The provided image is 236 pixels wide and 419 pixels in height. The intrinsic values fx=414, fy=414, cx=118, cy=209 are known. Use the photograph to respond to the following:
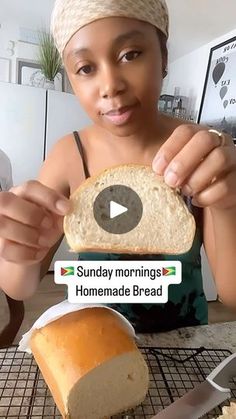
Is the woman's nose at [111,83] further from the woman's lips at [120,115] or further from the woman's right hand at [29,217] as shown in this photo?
the woman's right hand at [29,217]

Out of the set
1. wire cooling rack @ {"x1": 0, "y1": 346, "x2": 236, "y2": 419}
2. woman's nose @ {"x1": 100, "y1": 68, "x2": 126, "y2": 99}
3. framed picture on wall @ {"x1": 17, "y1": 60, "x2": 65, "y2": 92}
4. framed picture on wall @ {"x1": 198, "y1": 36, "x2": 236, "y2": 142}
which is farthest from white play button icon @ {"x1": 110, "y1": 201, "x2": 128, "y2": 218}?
framed picture on wall @ {"x1": 17, "y1": 60, "x2": 65, "y2": 92}

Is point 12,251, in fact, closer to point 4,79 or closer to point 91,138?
point 91,138

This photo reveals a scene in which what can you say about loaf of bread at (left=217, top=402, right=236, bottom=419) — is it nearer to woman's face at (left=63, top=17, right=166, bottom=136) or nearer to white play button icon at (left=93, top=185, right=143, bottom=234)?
white play button icon at (left=93, top=185, right=143, bottom=234)

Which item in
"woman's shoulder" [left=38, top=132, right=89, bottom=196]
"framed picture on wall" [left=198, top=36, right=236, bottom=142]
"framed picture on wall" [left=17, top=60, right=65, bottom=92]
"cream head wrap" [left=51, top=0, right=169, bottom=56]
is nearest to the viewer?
"cream head wrap" [left=51, top=0, right=169, bottom=56]

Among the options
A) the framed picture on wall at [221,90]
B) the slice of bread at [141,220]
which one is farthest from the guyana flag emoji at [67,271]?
the framed picture on wall at [221,90]

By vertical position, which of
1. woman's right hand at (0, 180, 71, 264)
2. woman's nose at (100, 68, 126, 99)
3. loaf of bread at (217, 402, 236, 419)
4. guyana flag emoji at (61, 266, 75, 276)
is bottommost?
loaf of bread at (217, 402, 236, 419)

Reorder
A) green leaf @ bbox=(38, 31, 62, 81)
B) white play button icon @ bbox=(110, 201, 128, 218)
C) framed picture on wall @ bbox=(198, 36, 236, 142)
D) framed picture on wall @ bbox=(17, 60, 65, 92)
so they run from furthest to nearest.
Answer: framed picture on wall @ bbox=(17, 60, 65, 92) < green leaf @ bbox=(38, 31, 62, 81) < framed picture on wall @ bbox=(198, 36, 236, 142) < white play button icon @ bbox=(110, 201, 128, 218)

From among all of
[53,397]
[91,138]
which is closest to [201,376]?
[53,397]
